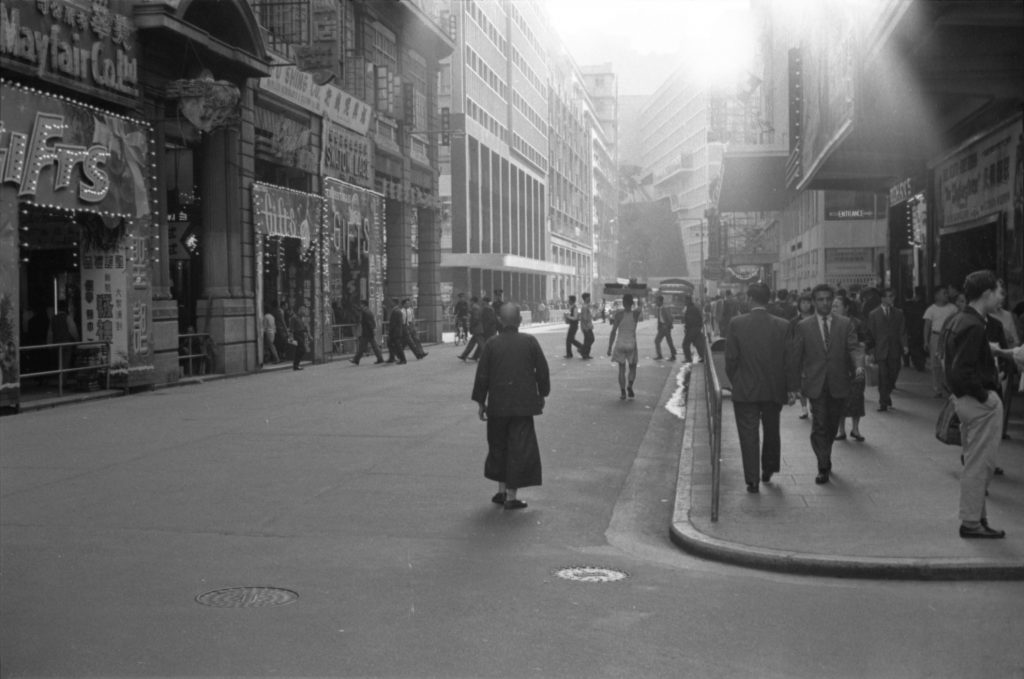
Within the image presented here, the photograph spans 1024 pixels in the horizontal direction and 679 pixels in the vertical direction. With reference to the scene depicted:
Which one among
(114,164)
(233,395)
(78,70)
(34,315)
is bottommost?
(233,395)

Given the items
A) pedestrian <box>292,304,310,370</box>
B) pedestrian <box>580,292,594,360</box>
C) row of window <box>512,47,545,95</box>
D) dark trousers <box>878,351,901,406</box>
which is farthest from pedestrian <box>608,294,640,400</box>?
row of window <box>512,47,545,95</box>

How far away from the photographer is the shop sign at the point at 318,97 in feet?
97.1

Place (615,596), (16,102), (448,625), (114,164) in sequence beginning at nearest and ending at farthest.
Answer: (448,625) → (615,596) → (16,102) → (114,164)

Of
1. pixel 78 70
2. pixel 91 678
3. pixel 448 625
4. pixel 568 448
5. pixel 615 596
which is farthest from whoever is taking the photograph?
pixel 78 70

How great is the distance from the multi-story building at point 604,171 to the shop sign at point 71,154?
115038 millimetres

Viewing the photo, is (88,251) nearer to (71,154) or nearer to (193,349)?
(71,154)

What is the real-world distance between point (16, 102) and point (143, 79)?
4.88m

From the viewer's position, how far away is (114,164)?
21.4m

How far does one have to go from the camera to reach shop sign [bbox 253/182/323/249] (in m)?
28.6

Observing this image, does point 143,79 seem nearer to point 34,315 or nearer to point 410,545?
point 34,315

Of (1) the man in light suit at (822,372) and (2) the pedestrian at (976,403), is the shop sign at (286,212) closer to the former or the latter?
(1) the man in light suit at (822,372)

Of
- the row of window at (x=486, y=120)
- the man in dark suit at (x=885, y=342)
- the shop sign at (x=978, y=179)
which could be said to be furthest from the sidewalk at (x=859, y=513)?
the row of window at (x=486, y=120)

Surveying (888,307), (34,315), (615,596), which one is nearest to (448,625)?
(615,596)

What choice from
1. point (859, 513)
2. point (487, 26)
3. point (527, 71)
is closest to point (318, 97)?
point (859, 513)
